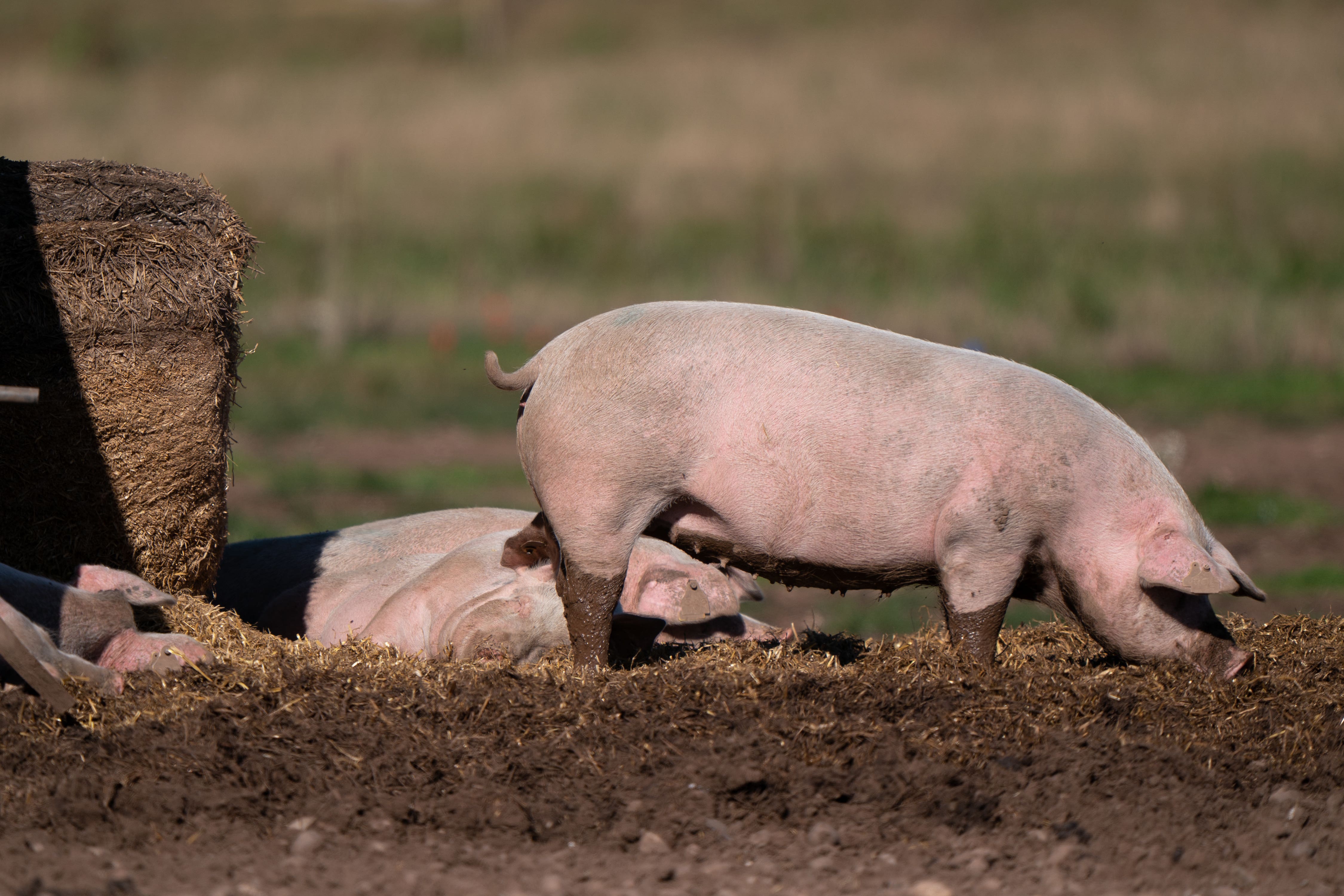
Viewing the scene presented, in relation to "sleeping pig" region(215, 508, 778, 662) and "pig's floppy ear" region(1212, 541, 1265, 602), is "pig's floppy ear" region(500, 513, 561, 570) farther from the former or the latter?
"pig's floppy ear" region(1212, 541, 1265, 602)

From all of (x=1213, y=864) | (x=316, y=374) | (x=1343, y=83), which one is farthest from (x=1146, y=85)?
(x=1213, y=864)

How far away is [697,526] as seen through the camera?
4.75 metres

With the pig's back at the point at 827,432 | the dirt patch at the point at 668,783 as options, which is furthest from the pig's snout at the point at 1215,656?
the pig's back at the point at 827,432

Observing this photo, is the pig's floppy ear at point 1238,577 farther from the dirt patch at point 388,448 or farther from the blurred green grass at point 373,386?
the blurred green grass at point 373,386

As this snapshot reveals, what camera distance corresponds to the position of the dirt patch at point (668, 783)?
343 centimetres

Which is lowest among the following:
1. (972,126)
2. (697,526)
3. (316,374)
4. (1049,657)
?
(316,374)

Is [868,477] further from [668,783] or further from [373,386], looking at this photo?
[373,386]

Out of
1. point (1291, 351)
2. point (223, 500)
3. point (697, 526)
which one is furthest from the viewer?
point (1291, 351)

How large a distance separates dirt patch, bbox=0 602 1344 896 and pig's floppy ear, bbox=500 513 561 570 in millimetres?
739

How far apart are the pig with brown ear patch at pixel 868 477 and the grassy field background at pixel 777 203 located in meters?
2.58

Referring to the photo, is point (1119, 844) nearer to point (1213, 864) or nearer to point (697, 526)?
point (1213, 864)

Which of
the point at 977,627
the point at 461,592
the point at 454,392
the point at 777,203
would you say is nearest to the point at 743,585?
the point at 461,592

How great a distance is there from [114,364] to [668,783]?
110 inches

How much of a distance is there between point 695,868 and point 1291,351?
13935mm
